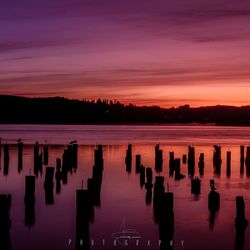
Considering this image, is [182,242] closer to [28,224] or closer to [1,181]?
[28,224]

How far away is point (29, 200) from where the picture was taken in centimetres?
1753

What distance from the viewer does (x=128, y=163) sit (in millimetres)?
33906

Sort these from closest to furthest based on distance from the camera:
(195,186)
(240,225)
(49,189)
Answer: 1. (240,225)
2. (49,189)
3. (195,186)

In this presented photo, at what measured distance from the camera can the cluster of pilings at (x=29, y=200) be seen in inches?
665

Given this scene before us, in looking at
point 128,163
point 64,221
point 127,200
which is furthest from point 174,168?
point 64,221

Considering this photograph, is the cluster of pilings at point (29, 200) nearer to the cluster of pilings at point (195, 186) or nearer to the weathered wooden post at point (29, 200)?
the weathered wooden post at point (29, 200)

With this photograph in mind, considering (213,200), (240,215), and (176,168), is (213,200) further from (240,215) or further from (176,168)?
(176,168)

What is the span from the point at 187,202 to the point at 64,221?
5874mm

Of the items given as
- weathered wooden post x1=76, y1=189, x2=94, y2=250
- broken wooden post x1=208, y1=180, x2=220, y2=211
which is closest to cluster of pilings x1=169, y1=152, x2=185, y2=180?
broken wooden post x1=208, y1=180, x2=220, y2=211

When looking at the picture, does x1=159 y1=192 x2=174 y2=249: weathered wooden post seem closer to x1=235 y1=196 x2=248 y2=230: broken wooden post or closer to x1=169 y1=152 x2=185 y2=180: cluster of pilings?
x1=235 y1=196 x2=248 y2=230: broken wooden post

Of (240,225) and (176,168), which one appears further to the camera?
(176,168)
